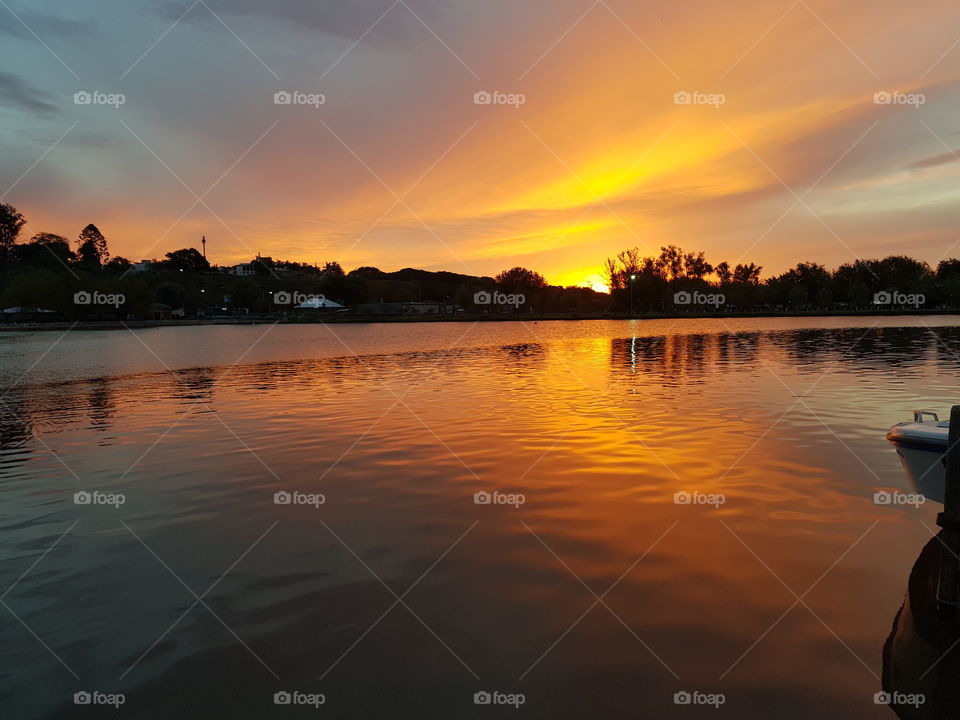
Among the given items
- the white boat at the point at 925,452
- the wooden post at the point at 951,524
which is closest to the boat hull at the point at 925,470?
the white boat at the point at 925,452

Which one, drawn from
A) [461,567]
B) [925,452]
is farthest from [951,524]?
[461,567]

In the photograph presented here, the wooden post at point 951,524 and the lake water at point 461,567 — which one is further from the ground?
the wooden post at point 951,524

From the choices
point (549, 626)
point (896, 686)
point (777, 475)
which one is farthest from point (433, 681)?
point (777, 475)

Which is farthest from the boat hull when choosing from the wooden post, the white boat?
the wooden post

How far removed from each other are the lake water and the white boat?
34.0 inches

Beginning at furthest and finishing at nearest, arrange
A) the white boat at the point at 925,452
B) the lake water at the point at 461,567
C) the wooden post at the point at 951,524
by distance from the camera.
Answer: the white boat at the point at 925,452 → the wooden post at the point at 951,524 → the lake water at the point at 461,567

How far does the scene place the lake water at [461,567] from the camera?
18.9ft

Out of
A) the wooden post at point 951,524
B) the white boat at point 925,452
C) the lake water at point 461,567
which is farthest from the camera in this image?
the white boat at point 925,452

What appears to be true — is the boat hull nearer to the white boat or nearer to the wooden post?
the white boat

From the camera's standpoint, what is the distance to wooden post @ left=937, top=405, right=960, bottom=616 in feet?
22.7

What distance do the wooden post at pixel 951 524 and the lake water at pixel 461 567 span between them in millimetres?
547

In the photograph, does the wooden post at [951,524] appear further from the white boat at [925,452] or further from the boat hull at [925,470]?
the boat hull at [925,470]

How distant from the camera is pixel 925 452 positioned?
8609 mm

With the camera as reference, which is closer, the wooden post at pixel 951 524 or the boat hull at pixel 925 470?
the wooden post at pixel 951 524
